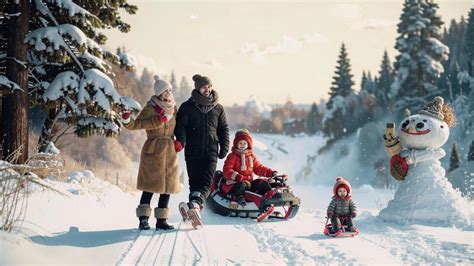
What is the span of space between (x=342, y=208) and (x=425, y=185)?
1991mm

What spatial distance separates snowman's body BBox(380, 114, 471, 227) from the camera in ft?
27.8

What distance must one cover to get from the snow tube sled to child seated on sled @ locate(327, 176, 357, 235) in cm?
114

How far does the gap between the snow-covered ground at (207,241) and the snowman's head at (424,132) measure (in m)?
1.47

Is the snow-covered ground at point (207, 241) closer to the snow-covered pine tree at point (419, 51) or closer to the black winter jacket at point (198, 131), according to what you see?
the black winter jacket at point (198, 131)

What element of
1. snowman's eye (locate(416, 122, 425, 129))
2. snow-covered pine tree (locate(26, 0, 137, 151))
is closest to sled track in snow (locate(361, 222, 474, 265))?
snowman's eye (locate(416, 122, 425, 129))

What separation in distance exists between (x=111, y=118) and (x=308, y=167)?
3027 cm

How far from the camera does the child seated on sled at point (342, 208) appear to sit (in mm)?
7461

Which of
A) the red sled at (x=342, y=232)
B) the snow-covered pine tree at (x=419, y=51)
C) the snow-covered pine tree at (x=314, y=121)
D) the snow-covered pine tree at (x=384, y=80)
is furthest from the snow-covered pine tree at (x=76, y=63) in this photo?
the snow-covered pine tree at (x=314, y=121)

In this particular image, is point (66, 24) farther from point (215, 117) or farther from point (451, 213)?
point (451, 213)

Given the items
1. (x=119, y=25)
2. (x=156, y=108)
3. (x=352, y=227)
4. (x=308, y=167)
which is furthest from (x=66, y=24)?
(x=308, y=167)

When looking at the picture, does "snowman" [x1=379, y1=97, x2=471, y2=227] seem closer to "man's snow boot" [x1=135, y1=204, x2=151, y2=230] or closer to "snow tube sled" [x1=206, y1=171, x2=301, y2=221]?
"snow tube sled" [x1=206, y1=171, x2=301, y2=221]

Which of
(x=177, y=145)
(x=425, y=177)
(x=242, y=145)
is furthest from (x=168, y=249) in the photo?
(x=425, y=177)

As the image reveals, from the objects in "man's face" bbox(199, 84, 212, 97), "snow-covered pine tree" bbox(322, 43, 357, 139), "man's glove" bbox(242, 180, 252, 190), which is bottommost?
"man's glove" bbox(242, 180, 252, 190)

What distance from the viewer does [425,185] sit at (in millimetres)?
8719
